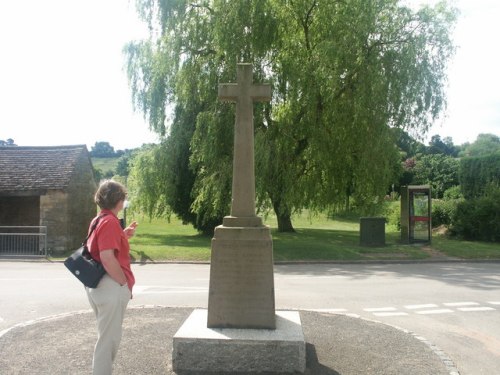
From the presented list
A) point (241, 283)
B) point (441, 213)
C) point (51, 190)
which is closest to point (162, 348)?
point (241, 283)

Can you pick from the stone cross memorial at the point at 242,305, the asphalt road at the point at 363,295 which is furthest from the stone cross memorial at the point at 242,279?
the asphalt road at the point at 363,295

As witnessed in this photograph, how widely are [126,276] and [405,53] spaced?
1789cm

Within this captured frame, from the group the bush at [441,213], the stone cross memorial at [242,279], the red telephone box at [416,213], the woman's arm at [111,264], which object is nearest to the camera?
the woman's arm at [111,264]

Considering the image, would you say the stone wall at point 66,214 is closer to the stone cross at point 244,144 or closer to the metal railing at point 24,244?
the metal railing at point 24,244

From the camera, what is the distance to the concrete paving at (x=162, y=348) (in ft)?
18.2

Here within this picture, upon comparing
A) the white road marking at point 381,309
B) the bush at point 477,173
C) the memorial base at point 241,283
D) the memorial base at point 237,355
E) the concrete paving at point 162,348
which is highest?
the bush at point 477,173

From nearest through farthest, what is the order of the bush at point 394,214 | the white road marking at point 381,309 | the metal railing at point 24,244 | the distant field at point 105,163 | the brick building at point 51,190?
the white road marking at point 381,309 < the metal railing at point 24,244 < the brick building at point 51,190 < the bush at point 394,214 < the distant field at point 105,163

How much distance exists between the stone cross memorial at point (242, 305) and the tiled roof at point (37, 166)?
1565cm

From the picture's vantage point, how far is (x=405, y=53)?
19484 mm

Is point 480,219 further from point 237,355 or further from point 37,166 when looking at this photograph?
point 237,355

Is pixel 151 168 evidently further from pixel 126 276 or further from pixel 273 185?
pixel 126 276

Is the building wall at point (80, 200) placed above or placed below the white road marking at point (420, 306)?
above

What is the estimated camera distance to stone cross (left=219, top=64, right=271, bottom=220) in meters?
6.26

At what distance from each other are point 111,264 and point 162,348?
2.56 meters
